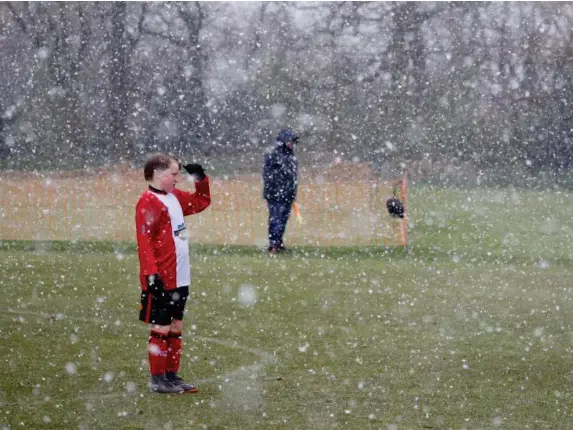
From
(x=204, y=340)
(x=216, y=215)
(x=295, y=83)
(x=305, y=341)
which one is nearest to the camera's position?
(x=305, y=341)

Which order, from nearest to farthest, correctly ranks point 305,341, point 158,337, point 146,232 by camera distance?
point 146,232, point 158,337, point 305,341

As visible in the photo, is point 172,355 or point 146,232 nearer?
point 146,232

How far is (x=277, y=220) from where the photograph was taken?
15.9 meters

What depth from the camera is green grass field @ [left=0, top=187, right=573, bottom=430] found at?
6.44 meters

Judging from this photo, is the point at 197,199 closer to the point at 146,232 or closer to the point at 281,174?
the point at 146,232

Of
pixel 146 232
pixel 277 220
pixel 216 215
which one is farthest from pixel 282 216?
pixel 146 232

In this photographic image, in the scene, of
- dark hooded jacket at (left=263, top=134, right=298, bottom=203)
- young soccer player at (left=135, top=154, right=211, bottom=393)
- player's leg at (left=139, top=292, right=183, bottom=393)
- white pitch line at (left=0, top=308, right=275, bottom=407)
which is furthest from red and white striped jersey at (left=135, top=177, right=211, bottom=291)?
dark hooded jacket at (left=263, top=134, right=298, bottom=203)

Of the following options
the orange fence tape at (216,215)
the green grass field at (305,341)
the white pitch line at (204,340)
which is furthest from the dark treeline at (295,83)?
the white pitch line at (204,340)

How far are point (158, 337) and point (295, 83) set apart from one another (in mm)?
25696

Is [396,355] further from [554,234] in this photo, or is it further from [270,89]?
[270,89]

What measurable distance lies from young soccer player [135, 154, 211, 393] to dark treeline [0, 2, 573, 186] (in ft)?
79.8

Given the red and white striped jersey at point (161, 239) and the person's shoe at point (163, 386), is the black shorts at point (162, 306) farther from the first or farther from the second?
the person's shoe at point (163, 386)

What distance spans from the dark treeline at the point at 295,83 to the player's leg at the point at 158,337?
24.4 m

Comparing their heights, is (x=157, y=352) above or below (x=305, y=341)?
above
